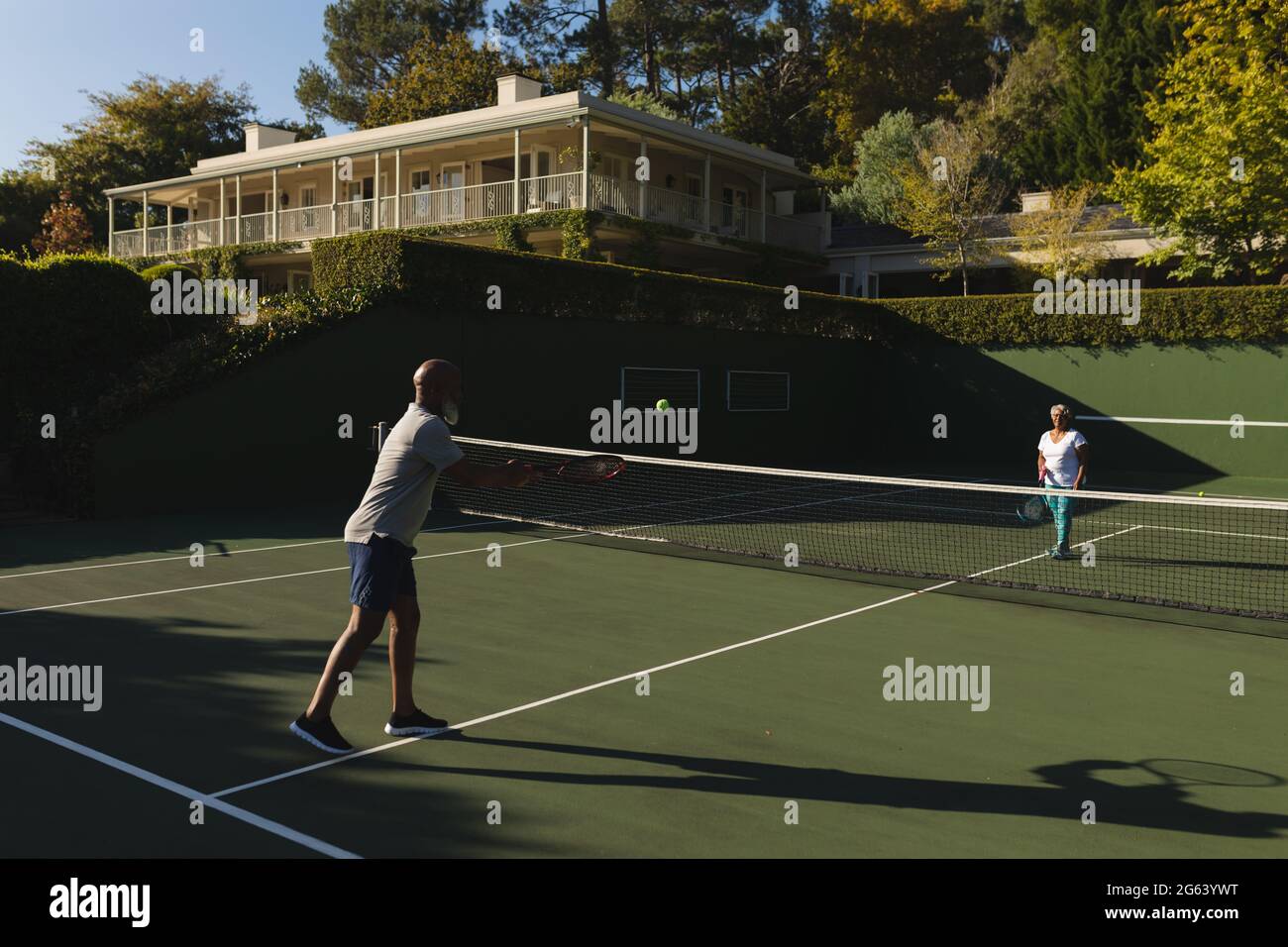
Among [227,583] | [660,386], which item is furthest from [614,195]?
[227,583]

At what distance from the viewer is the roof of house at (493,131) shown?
3153 cm

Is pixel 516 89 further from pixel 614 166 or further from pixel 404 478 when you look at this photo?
pixel 404 478

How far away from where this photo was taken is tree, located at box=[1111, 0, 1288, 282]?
27750 mm

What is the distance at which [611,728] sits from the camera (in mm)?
6496

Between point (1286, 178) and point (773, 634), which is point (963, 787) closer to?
point (773, 634)

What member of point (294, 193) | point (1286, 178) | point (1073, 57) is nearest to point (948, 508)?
point (1286, 178)

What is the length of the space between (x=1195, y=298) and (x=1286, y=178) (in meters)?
5.04

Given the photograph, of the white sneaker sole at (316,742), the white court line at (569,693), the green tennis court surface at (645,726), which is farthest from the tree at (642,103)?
the white sneaker sole at (316,742)

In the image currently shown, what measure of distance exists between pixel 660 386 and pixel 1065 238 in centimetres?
1884

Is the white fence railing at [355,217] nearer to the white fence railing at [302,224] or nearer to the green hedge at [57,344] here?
the white fence railing at [302,224]

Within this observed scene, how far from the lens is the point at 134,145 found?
168ft

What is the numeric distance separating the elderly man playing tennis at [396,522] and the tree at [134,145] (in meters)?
50.2

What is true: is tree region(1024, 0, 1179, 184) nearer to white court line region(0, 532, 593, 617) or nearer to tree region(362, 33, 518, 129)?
tree region(362, 33, 518, 129)
